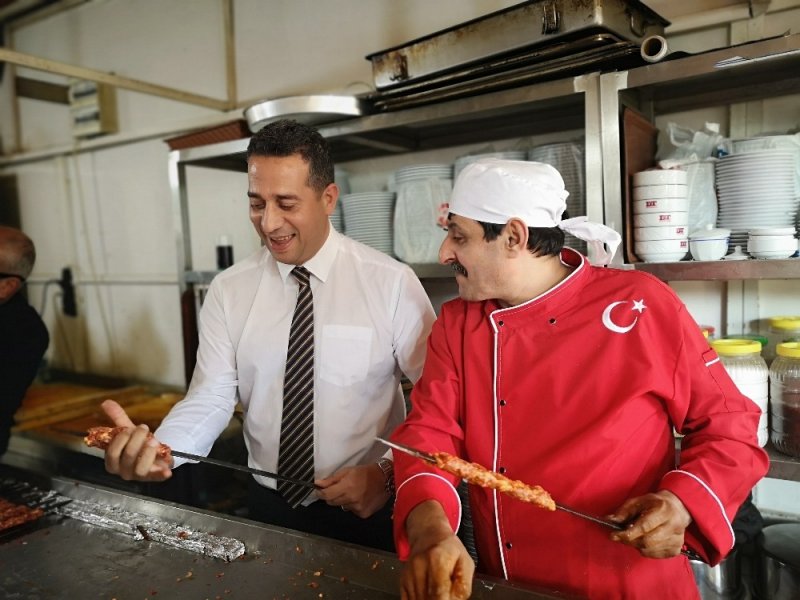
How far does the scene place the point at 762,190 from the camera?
1948mm

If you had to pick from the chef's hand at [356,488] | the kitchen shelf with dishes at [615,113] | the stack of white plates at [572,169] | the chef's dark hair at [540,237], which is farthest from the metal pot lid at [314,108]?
the chef's hand at [356,488]

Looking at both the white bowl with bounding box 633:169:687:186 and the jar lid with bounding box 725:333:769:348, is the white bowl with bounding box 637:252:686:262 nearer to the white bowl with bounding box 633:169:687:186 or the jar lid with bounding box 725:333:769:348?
the white bowl with bounding box 633:169:687:186

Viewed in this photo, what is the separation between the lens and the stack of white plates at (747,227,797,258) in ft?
6.05

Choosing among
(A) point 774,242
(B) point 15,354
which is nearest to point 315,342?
(A) point 774,242

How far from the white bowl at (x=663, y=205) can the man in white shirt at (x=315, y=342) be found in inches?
30.3

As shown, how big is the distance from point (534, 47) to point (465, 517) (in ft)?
5.68

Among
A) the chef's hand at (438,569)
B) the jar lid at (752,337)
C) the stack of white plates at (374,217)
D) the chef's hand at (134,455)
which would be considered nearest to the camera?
the chef's hand at (438,569)

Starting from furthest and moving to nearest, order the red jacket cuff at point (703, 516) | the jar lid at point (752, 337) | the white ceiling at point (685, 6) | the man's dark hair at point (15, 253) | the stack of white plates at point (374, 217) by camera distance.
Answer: the man's dark hair at point (15, 253), the stack of white plates at point (374, 217), the white ceiling at point (685, 6), the jar lid at point (752, 337), the red jacket cuff at point (703, 516)

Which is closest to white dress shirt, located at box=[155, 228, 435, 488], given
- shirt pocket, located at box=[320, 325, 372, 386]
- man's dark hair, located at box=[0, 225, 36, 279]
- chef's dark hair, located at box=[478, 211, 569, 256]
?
shirt pocket, located at box=[320, 325, 372, 386]

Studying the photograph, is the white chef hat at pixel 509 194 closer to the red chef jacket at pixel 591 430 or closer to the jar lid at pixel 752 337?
the red chef jacket at pixel 591 430

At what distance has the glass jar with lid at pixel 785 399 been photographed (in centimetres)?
189

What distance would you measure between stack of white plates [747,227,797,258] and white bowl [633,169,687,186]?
28 cm

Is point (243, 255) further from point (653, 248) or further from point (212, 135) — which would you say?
→ point (653, 248)

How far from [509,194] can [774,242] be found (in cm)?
96
